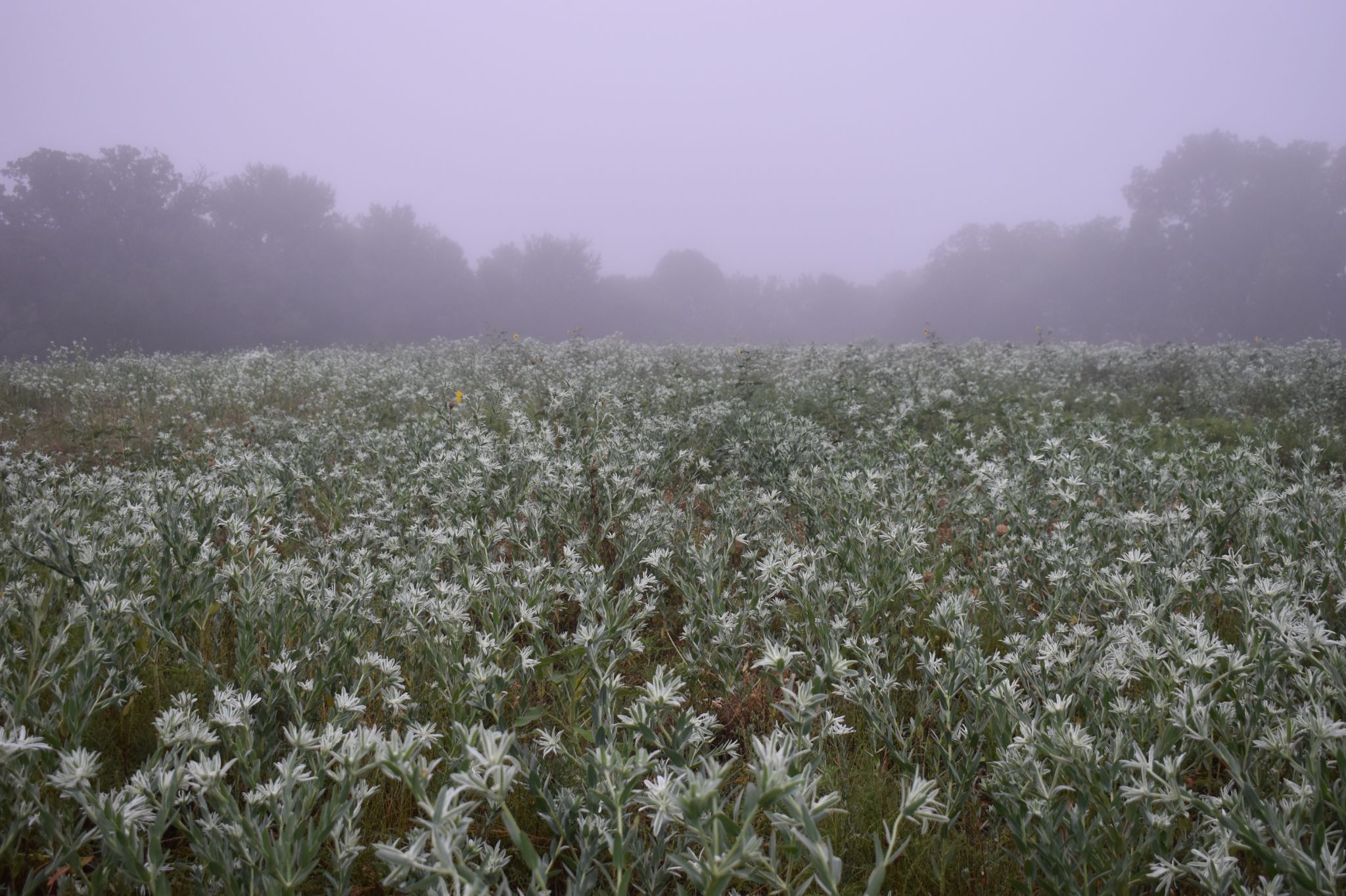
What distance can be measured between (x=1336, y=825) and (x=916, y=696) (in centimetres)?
123

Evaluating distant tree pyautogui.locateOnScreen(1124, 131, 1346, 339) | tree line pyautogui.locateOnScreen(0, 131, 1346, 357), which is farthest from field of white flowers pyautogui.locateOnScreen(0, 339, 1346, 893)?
distant tree pyautogui.locateOnScreen(1124, 131, 1346, 339)

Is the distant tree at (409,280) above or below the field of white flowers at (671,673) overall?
above

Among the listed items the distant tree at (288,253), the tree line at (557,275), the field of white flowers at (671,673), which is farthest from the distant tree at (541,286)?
the field of white flowers at (671,673)

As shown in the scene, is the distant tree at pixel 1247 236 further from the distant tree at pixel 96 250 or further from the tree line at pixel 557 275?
the distant tree at pixel 96 250

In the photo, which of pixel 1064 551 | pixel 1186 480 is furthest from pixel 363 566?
pixel 1186 480

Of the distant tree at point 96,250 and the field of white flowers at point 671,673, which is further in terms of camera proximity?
the distant tree at point 96,250

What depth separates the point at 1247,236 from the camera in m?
50.1

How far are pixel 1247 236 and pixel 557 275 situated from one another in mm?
59065

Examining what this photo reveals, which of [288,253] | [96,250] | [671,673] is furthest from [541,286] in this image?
[671,673]

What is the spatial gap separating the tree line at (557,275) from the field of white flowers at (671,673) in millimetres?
33839

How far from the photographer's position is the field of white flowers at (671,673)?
1.37m

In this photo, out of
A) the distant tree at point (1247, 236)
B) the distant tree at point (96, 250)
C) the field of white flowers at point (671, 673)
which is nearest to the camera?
the field of white flowers at point (671, 673)

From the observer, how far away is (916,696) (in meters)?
2.63

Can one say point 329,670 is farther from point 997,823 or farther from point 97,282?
point 97,282
